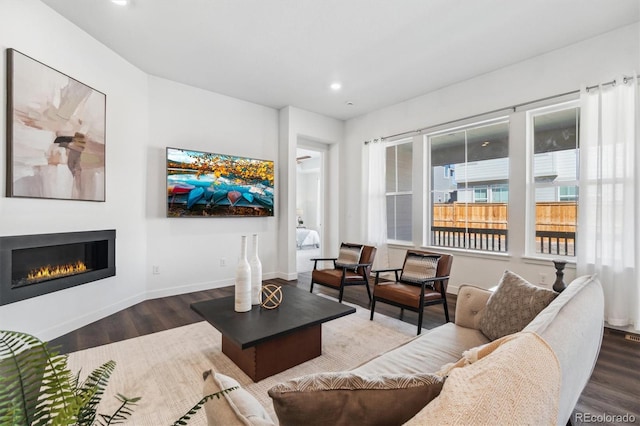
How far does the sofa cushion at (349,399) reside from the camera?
710 mm

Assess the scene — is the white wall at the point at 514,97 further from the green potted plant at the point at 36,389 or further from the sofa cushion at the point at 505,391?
the green potted plant at the point at 36,389

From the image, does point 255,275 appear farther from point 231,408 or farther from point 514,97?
point 514,97

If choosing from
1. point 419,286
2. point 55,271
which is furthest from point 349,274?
point 55,271

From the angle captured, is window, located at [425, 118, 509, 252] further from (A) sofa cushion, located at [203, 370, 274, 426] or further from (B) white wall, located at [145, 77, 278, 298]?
(A) sofa cushion, located at [203, 370, 274, 426]

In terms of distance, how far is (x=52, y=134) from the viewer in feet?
9.20

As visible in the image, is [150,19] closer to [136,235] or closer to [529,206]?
[136,235]

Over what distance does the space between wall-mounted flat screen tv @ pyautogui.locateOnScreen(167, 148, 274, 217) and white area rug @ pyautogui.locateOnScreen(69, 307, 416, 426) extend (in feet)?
6.06

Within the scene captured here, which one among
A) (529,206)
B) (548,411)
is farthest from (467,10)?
(548,411)

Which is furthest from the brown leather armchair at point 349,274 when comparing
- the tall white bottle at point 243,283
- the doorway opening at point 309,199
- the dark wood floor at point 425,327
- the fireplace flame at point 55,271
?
the doorway opening at point 309,199

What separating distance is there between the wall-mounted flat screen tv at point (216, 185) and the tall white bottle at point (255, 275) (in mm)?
2229

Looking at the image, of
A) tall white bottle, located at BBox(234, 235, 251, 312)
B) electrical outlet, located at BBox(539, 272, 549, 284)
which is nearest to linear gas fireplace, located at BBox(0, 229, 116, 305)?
tall white bottle, located at BBox(234, 235, 251, 312)

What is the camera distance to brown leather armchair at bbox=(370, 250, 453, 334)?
289cm

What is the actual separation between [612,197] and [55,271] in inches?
217

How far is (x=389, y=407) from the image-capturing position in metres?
0.73
